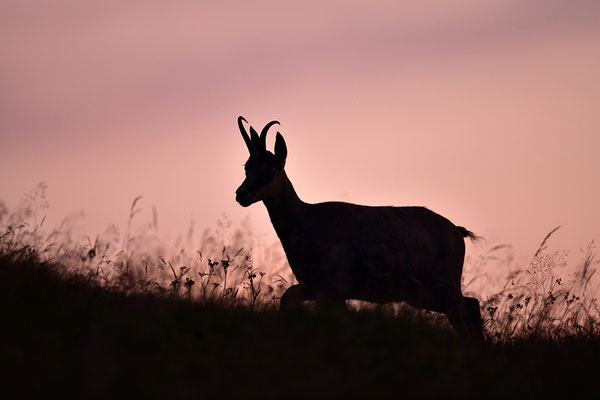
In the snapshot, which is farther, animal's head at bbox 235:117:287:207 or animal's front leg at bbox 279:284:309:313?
animal's head at bbox 235:117:287:207

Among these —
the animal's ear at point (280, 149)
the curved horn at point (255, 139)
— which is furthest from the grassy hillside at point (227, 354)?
the curved horn at point (255, 139)

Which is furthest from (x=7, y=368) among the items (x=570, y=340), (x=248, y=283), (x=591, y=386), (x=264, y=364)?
(x=570, y=340)

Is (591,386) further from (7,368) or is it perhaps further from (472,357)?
(7,368)

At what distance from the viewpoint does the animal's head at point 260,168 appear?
34.1ft

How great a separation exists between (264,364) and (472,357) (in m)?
2.33

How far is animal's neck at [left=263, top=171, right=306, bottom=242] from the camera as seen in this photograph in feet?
35.1

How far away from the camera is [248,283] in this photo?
31.4 feet

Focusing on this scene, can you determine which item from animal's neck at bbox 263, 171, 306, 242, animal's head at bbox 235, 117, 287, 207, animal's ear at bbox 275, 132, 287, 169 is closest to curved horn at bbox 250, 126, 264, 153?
animal's head at bbox 235, 117, 287, 207

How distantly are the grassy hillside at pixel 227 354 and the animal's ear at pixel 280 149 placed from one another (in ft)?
8.41

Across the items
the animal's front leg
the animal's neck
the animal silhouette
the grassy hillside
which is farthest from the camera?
the animal's neck

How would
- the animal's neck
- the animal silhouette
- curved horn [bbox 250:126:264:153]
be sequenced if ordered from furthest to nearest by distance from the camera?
curved horn [bbox 250:126:264:153] < the animal's neck < the animal silhouette

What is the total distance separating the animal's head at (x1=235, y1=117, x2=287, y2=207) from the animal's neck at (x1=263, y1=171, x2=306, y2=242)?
124 millimetres

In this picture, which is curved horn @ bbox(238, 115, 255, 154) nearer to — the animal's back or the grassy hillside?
the animal's back

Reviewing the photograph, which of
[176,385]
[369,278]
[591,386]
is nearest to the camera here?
[176,385]
